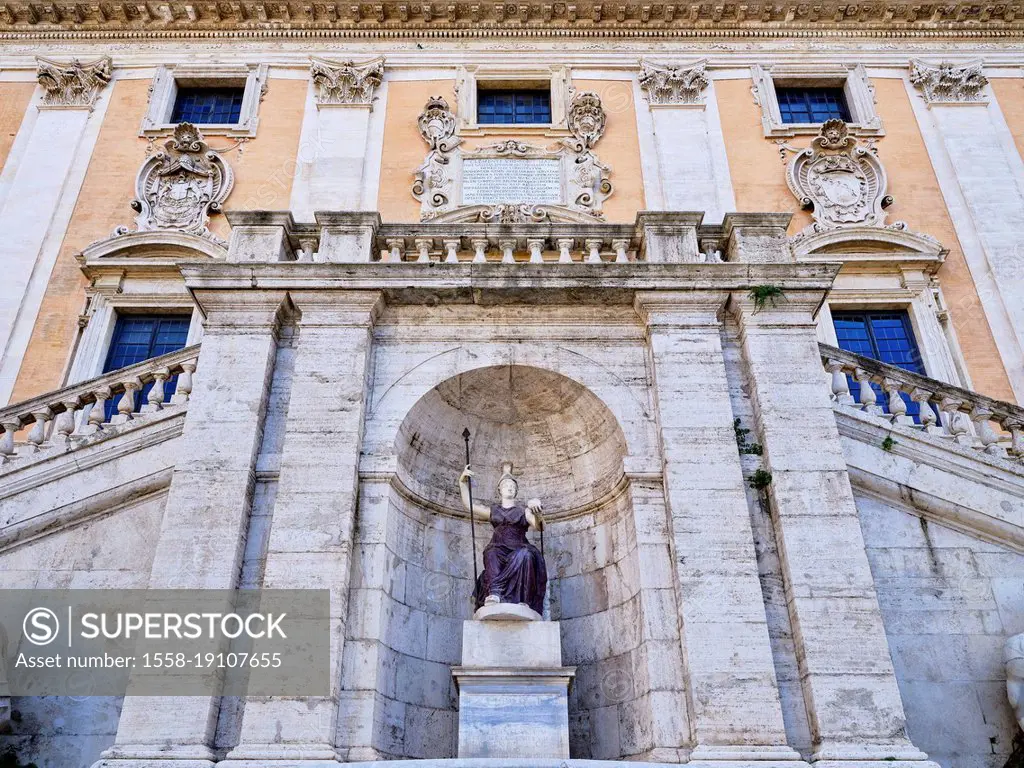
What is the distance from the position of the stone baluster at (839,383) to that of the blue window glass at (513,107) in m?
8.92

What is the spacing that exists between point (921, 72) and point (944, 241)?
4.04 metres

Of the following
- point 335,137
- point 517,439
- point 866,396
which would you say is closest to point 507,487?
point 517,439

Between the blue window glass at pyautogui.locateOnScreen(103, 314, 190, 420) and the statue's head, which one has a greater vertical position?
the blue window glass at pyautogui.locateOnScreen(103, 314, 190, 420)

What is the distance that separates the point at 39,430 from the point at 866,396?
8589 mm

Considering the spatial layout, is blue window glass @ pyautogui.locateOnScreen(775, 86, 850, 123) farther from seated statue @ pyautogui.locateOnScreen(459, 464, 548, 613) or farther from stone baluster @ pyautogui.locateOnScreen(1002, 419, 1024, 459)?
seated statue @ pyautogui.locateOnScreen(459, 464, 548, 613)

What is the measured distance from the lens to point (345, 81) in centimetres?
1684

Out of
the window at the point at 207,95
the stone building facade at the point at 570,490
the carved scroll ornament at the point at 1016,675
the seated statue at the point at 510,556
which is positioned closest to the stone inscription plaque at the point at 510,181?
the window at the point at 207,95

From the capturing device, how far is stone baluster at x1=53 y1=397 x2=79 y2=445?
8.97 meters

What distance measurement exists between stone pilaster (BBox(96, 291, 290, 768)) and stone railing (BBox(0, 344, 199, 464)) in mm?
875

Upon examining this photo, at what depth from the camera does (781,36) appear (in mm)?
17625

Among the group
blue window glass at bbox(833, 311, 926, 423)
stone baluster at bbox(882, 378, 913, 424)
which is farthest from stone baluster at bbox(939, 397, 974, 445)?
blue window glass at bbox(833, 311, 926, 423)

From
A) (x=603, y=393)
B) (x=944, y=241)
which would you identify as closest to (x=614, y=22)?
(x=944, y=241)

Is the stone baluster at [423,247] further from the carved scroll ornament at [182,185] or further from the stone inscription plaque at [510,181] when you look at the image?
the carved scroll ornament at [182,185]

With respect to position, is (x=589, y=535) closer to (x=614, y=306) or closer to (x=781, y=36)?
(x=614, y=306)
